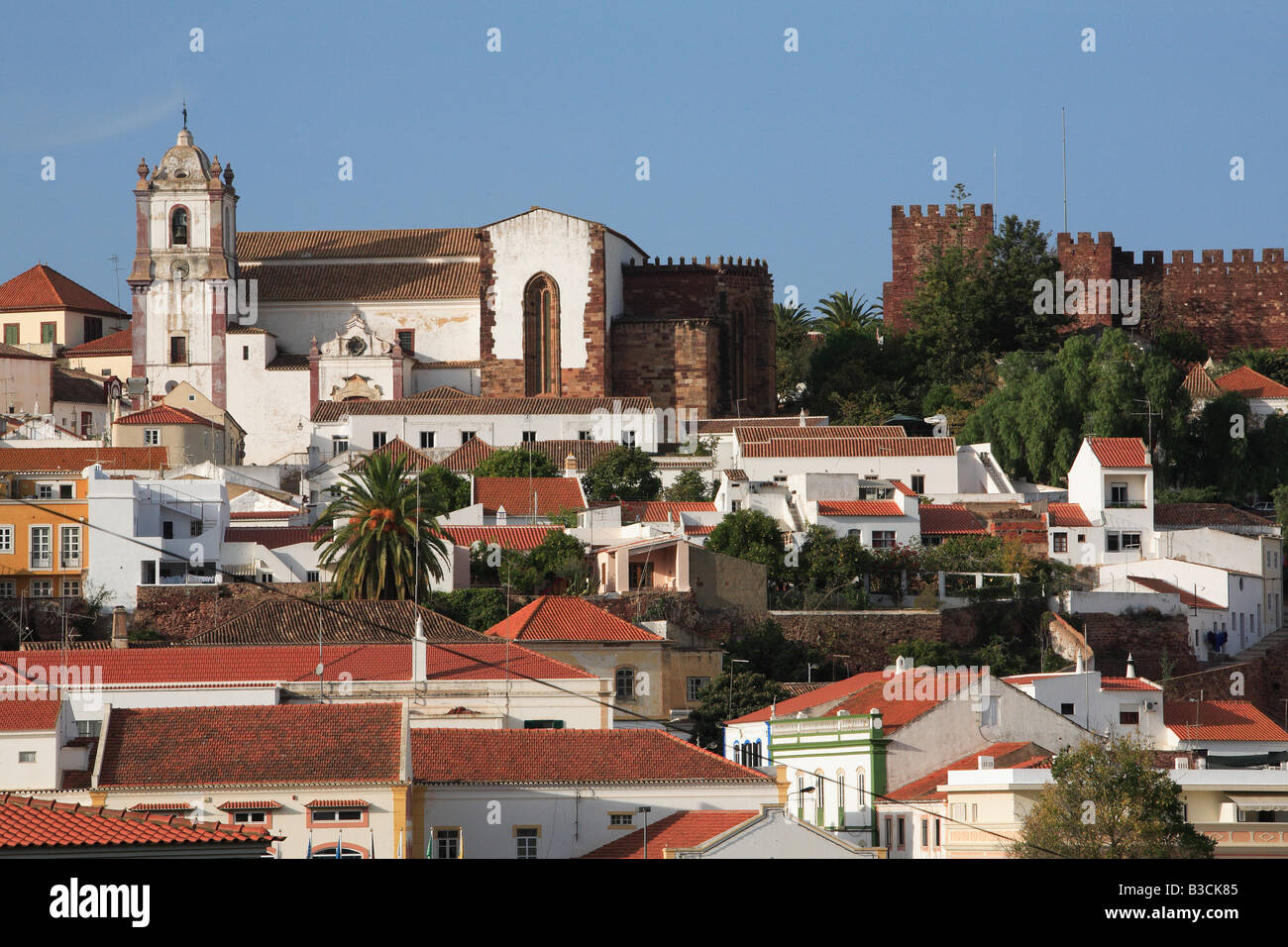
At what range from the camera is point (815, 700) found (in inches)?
1706

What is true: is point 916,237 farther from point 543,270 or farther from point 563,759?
point 563,759

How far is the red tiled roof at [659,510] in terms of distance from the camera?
59.3 metres

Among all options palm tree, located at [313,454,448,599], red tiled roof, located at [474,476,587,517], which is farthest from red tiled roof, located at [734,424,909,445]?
palm tree, located at [313,454,448,599]

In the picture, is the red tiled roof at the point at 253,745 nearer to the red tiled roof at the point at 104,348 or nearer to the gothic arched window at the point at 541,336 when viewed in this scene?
the gothic arched window at the point at 541,336

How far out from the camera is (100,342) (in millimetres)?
90750

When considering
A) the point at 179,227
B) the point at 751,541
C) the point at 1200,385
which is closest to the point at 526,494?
the point at 751,541

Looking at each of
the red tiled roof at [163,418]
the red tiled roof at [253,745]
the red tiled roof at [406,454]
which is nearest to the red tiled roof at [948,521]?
the red tiled roof at [406,454]

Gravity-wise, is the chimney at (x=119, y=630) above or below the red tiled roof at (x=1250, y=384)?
below

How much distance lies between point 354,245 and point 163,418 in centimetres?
1600

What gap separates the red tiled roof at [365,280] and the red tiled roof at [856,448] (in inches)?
738

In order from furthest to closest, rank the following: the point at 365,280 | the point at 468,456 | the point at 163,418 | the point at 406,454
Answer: the point at 365,280 → the point at 163,418 → the point at 468,456 → the point at 406,454
